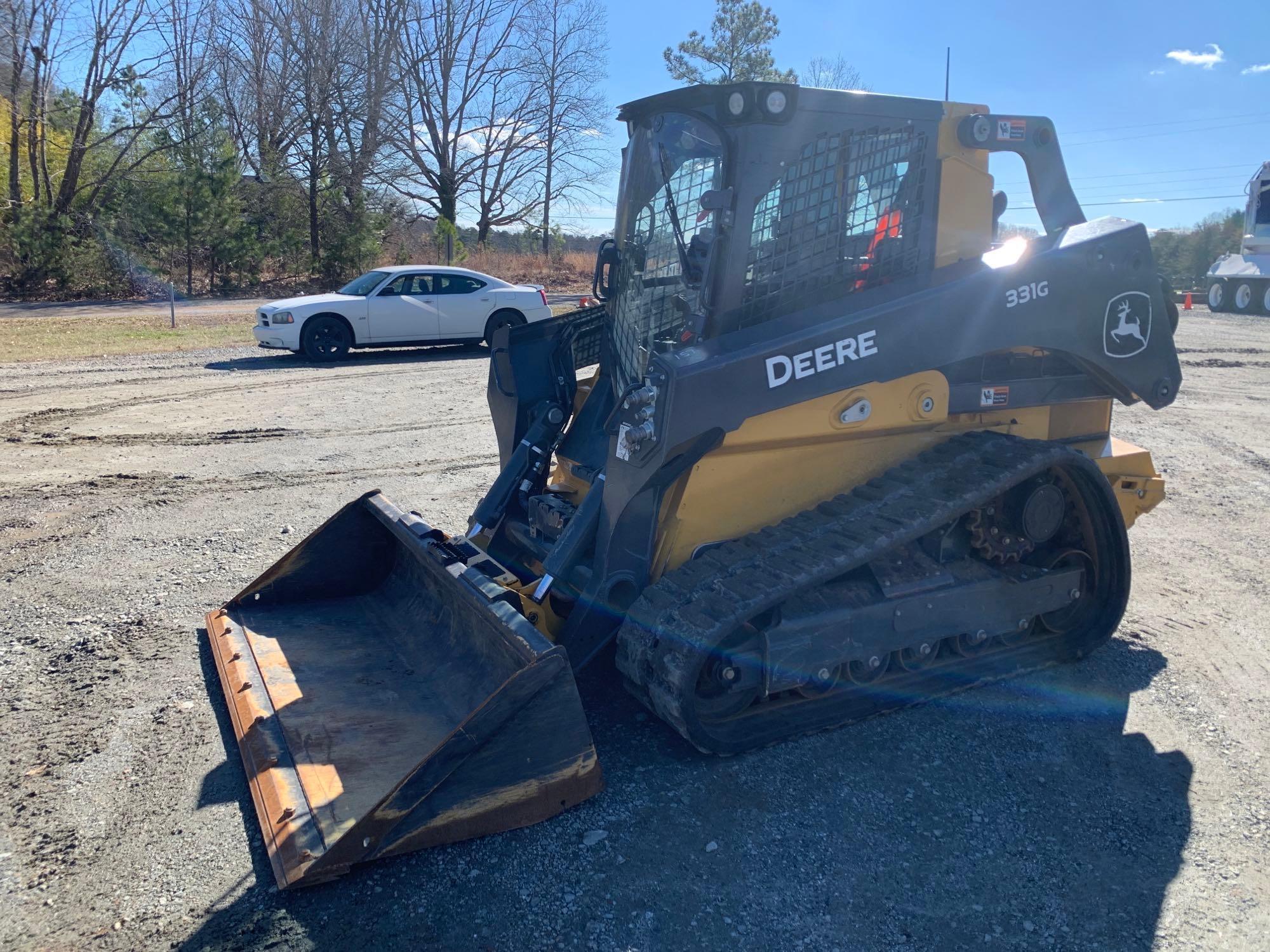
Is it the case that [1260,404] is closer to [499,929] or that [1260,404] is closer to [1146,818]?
[1146,818]

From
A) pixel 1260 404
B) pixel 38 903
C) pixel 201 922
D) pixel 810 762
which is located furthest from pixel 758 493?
pixel 1260 404

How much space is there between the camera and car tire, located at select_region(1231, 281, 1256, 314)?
85.6 ft

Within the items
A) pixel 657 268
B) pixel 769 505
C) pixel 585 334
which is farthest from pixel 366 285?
pixel 769 505

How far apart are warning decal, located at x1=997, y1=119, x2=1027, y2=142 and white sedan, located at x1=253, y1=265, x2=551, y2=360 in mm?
11024

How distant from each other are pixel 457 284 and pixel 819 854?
46.1 ft

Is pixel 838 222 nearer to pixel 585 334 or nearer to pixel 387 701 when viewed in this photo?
pixel 585 334

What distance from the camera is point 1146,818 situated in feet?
11.6

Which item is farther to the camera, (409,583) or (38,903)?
(409,583)

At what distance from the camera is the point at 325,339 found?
49.0 ft

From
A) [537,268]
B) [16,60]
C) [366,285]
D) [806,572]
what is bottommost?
[806,572]

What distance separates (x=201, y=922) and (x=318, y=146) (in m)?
33.2

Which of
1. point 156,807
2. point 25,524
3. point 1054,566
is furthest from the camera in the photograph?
point 25,524

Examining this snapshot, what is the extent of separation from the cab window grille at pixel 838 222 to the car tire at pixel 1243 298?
26.8m

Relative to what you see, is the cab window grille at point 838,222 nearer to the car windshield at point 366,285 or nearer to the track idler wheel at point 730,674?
the track idler wheel at point 730,674
